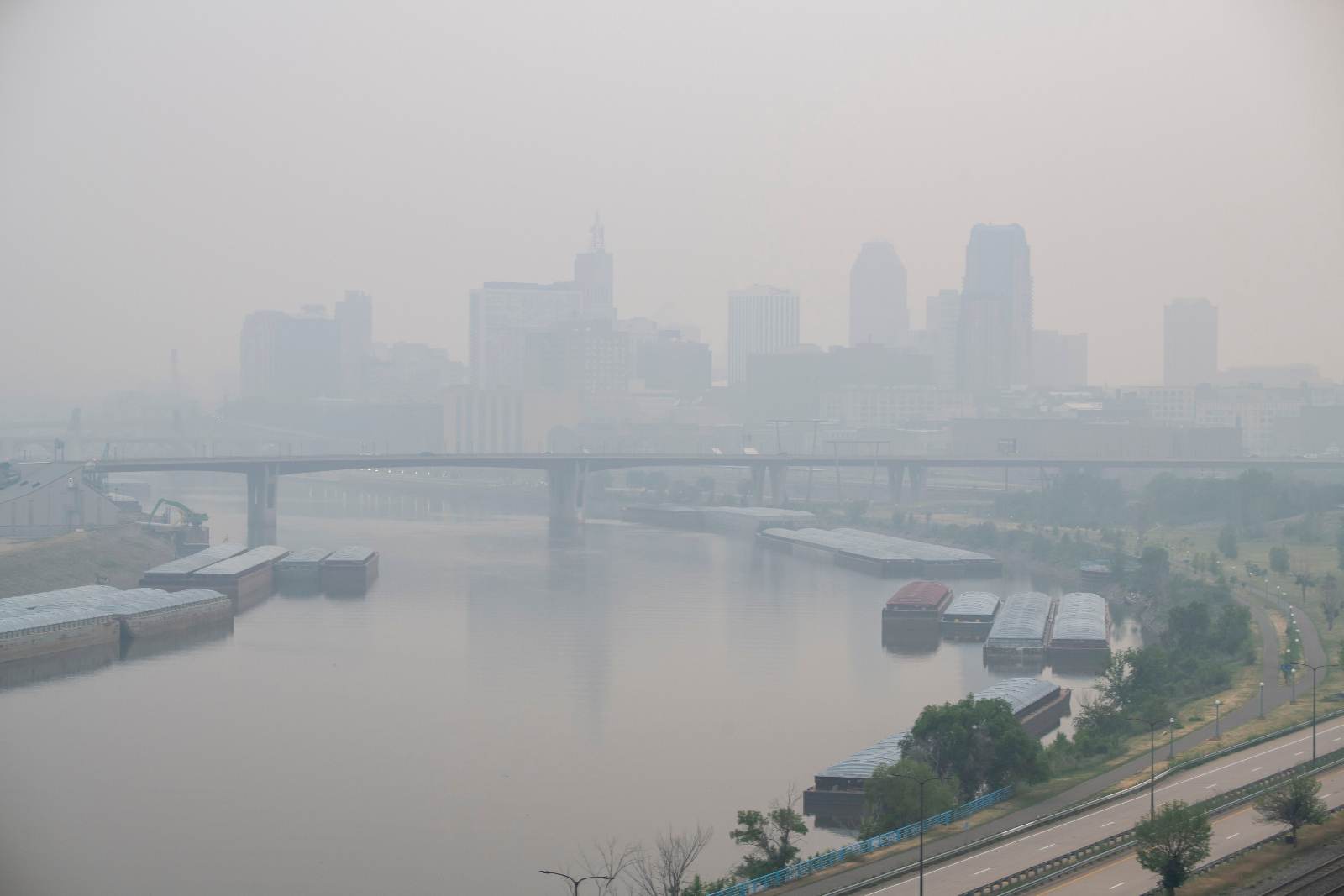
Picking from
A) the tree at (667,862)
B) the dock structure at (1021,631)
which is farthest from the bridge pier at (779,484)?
the tree at (667,862)

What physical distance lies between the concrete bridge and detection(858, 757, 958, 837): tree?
34.1 metres

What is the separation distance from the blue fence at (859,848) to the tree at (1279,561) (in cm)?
2173

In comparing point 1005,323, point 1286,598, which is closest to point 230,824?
point 1286,598

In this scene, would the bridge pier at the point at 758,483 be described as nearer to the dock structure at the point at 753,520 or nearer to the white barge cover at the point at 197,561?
the dock structure at the point at 753,520

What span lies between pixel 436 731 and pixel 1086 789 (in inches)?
356

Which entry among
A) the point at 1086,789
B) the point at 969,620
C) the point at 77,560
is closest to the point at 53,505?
the point at 77,560

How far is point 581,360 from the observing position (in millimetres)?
133000

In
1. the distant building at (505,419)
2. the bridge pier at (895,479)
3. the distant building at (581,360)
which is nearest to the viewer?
the bridge pier at (895,479)

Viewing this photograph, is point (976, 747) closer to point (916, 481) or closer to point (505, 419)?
point (916, 481)

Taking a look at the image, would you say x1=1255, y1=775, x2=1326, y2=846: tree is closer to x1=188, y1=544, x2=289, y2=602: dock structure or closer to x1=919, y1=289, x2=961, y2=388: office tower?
x1=188, y1=544, x2=289, y2=602: dock structure

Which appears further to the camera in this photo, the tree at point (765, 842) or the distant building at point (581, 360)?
the distant building at point (581, 360)

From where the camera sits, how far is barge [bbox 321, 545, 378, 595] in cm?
3425

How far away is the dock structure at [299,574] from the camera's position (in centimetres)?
3506

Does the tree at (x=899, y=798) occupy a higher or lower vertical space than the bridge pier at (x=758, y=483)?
lower
